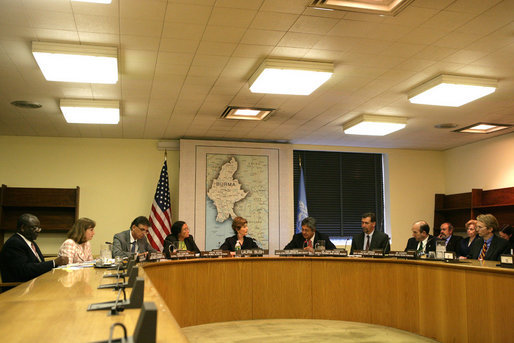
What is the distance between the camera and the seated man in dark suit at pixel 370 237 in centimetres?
604

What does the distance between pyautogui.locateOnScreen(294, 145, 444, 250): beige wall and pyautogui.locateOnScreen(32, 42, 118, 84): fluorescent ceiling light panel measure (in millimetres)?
5312

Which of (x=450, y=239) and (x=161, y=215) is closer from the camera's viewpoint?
(x=450, y=239)

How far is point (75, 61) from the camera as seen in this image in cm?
440

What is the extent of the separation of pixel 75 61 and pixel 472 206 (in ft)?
23.1

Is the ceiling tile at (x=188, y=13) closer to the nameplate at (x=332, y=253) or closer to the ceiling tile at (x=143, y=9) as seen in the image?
the ceiling tile at (x=143, y=9)

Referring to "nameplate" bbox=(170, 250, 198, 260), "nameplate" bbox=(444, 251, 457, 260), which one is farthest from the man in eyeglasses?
"nameplate" bbox=(444, 251, 457, 260)

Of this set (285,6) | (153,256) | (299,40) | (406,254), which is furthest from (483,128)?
(153,256)

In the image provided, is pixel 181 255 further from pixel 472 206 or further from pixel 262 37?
pixel 472 206

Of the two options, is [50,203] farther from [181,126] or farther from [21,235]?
[21,235]

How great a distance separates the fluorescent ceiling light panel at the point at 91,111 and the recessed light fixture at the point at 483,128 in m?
5.43

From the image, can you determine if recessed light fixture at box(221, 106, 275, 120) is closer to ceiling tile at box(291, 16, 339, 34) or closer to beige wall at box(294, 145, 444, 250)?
ceiling tile at box(291, 16, 339, 34)

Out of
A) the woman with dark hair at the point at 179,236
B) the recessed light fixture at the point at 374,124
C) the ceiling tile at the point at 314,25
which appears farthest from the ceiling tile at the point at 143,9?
the recessed light fixture at the point at 374,124

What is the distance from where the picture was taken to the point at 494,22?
389cm

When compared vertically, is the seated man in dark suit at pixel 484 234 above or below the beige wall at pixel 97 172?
below
